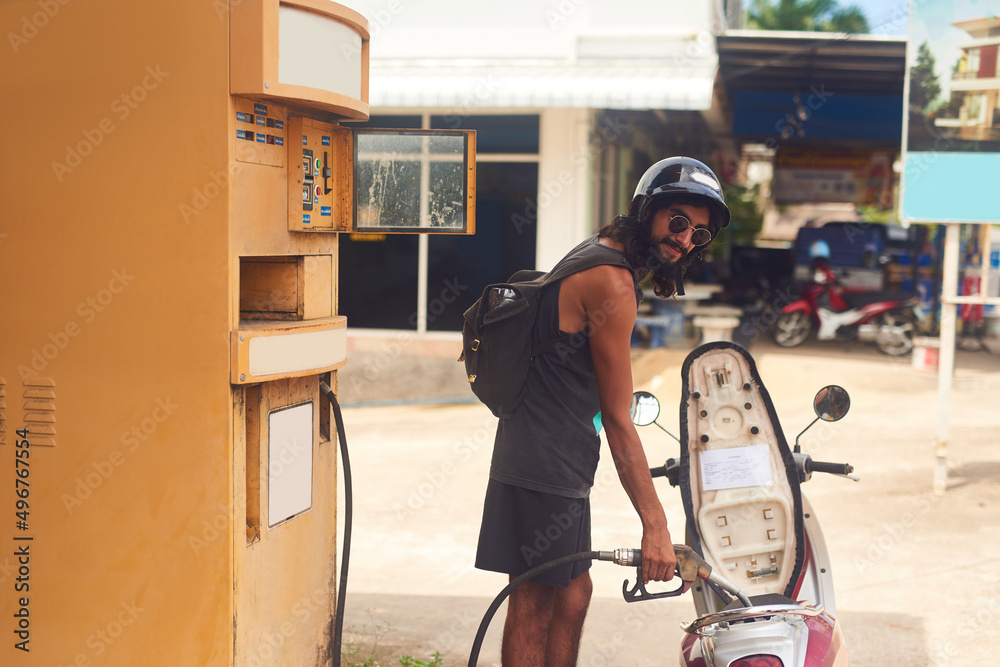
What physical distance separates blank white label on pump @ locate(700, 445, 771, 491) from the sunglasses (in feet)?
2.65

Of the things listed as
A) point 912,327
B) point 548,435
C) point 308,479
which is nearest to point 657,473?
point 548,435

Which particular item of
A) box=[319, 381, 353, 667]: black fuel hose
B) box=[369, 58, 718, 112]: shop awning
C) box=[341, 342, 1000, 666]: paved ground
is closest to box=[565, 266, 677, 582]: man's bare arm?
box=[319, 381, 353, 667]: black fuel hose

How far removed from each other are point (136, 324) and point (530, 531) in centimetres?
127

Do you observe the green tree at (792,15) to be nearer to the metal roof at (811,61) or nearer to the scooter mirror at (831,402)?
the metal roof at (811,61)

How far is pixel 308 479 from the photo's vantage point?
318 centimetres

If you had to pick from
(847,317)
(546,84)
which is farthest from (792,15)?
(546,84)

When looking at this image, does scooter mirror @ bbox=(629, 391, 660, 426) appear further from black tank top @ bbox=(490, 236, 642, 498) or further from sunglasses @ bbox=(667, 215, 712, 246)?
sunglasses @ bbox=(667, 215, 712, 246)

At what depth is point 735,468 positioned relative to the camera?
3295mm

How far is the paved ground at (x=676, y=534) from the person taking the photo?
4.20 metres

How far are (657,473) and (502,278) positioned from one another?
8.35 m

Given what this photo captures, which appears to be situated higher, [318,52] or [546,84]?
[546,84]

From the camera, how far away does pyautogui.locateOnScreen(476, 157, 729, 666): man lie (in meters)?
2.74

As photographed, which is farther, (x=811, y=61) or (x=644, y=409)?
(x=811, y=61)

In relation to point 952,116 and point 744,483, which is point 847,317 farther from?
point 744,483
